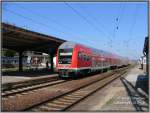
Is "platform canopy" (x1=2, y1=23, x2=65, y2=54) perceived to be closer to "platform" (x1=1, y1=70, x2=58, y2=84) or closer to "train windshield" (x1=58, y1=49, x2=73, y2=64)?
"platform" (x1=1, y1=70, x2=58, y2=84)

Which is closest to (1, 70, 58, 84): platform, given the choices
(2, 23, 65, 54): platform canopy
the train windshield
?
the train windshield

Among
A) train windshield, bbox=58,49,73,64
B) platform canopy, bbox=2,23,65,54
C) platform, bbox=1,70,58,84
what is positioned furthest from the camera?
train windshield, bbox=58,49,73,64

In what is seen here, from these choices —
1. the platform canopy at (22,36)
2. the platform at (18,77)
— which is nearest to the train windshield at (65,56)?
the platform at (18,77)

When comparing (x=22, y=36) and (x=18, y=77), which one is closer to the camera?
(x=18, y=77)

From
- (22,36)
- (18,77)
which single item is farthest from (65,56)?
(22,36)

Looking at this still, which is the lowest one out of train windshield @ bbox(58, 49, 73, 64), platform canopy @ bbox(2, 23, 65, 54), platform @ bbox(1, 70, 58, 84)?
platform @ bbox(1, 70, 58, 84)

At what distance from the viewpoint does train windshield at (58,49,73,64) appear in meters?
28.8

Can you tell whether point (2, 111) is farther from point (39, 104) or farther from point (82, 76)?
point (82, 76)

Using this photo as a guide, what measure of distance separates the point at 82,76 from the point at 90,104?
66.6 ft

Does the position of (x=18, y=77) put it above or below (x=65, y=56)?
below

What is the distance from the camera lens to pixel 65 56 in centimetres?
2908

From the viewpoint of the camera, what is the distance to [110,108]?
12352 mm

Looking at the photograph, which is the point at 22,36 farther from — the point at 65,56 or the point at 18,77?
the point at 65,56

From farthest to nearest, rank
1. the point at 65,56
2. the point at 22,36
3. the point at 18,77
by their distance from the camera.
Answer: the point at 22,36
the point at 18,77
the point at 65,56
